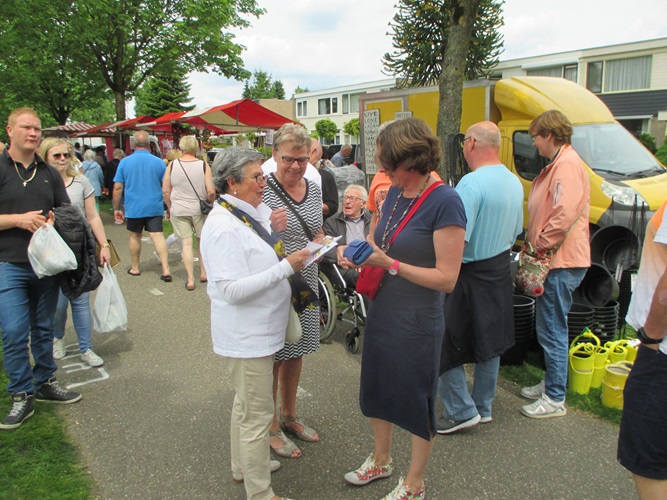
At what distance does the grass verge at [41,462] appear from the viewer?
2.67 m

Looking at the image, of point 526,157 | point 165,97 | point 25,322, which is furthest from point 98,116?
point 25,322

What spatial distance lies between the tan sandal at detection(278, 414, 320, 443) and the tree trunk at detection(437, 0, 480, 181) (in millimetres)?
5226

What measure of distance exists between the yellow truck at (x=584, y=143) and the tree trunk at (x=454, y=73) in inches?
40.2

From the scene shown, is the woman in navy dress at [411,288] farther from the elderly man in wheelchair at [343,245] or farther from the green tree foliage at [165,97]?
the green tree foliage at [165,97]

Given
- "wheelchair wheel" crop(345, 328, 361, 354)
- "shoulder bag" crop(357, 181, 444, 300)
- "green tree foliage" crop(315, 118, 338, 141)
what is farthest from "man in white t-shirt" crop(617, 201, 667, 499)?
"green tree foliage" crop(315, 118, 338, 141)

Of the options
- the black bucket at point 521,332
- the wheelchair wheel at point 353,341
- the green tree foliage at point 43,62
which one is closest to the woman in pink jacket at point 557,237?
the black bucket at point 521,332

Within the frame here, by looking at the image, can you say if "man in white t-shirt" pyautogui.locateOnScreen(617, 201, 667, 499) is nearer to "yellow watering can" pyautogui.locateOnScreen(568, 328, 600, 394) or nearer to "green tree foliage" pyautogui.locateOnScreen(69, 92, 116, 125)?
"yellow watering can" pyautogui.locateOnScreen(568, 328, 600, 394)

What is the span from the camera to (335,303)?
4715 mm

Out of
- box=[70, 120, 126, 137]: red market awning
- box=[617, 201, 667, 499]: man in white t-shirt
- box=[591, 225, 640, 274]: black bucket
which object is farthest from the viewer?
box=[70, 120, 126, 137]: red market awning

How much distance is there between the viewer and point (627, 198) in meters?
6.38

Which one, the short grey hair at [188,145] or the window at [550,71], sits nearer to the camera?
the short grey hair at [188,145]

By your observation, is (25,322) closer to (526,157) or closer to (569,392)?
(569,392)

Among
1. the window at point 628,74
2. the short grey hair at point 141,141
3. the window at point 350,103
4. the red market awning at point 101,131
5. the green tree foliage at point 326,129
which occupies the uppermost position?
the window at point 350,103

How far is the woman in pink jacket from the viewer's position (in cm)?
326
